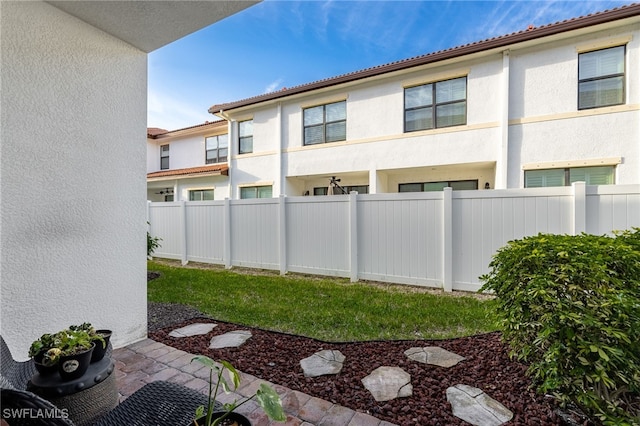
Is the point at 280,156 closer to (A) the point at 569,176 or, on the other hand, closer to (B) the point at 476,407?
(A) the point at 569,176

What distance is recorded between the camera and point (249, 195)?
12.1 meters

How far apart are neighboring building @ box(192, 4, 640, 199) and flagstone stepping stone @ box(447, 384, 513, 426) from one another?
717cm

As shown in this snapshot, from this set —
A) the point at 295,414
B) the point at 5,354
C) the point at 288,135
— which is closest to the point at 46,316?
the point at 5,354

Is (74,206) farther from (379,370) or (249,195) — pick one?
(249,195)

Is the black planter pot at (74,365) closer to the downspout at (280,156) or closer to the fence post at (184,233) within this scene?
the fence post at (184,233)

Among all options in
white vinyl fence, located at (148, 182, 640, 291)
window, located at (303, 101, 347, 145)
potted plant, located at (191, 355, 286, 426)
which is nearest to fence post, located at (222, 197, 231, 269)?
white vinyl fence, located at (148, 182, 640, 291)

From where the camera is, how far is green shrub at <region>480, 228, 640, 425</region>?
1.80 meters

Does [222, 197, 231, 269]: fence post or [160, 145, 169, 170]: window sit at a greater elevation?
[160, 145, 169, 170]: window

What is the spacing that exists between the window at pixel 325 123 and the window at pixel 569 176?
576 cm

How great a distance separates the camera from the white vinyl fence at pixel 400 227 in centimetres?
480

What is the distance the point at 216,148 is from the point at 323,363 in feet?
42.5

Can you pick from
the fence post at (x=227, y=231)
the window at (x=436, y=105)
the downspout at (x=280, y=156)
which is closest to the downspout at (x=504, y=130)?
the window at (x=436, y=105)

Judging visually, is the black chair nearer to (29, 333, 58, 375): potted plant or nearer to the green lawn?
(29, 333, 58, 375): potted plant

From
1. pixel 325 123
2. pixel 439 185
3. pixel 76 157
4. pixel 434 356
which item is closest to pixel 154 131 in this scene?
pixel 325 123
